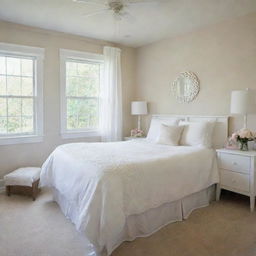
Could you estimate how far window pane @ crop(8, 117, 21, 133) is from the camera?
3.95 metres

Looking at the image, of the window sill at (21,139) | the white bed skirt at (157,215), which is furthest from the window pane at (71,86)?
the white bed skirt at (157,215)

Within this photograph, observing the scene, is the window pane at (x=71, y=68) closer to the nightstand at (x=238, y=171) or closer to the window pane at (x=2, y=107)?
the window pane at (x=2, y=107)

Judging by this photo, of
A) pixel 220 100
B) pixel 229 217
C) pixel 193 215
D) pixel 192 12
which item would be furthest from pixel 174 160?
pixel 192 12

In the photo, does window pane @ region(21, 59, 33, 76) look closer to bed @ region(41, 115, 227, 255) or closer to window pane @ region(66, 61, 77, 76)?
window pane @ region(66, 61, 77, 76)

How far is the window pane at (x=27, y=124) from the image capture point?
408cm

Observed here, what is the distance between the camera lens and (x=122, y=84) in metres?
5.13

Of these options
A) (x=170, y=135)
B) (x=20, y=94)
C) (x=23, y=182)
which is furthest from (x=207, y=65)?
(x=23, y=182)

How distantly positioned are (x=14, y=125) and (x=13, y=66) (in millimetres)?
983

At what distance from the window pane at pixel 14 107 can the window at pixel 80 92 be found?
75 centimetres

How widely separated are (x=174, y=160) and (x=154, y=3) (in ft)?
6.58

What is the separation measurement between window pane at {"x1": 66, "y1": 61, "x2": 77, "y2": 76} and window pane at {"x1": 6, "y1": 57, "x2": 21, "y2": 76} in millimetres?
841

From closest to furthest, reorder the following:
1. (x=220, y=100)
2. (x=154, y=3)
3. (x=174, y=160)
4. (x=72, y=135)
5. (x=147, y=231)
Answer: (x=147, y=231) → (x=174, y=160) → (x=154, y=3) → (x=220, y=100) → (x=72, y=135)

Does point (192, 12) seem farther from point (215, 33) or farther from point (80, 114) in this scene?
point (80, 114)

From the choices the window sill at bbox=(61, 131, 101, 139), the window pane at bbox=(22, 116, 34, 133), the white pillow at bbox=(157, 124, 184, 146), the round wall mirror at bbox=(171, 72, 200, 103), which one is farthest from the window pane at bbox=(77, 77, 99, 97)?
the white pillow at bbox=(157, 124, 184, 146)
